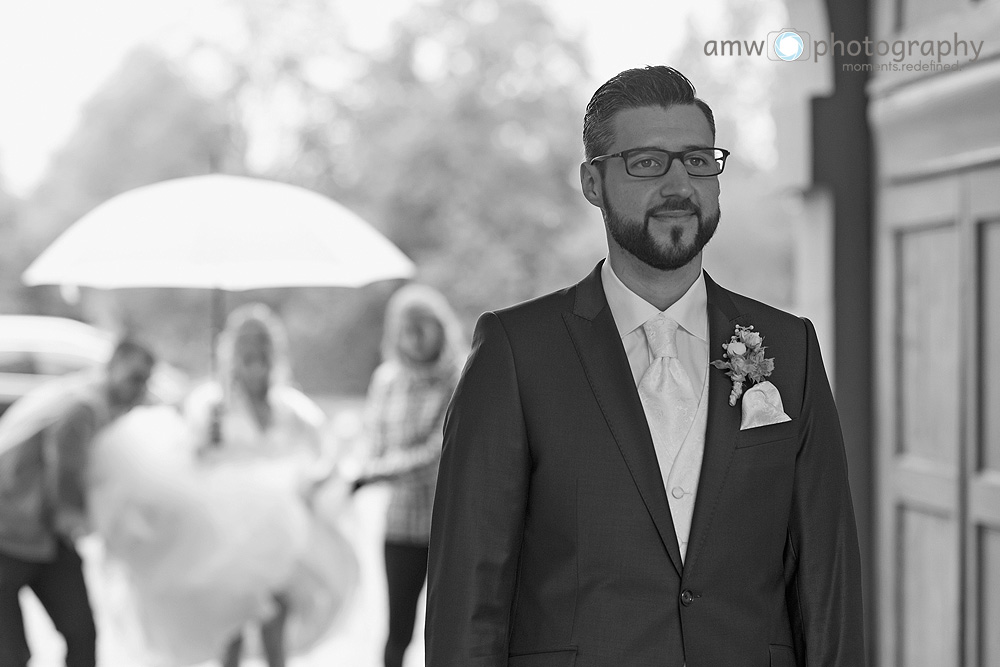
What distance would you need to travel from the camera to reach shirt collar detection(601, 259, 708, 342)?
2043 mm

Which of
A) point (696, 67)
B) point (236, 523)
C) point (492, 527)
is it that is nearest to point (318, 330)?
point (696, 67)

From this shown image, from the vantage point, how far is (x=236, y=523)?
5.00 meters

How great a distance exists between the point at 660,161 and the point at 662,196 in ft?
0.21

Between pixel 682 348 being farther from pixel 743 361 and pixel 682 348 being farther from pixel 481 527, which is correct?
pixel 481 527

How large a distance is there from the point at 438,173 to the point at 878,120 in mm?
21487

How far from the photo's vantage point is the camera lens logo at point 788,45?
4285 mm

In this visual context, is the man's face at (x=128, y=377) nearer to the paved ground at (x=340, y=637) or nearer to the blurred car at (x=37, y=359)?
the paved ground at (x=340, y=637)

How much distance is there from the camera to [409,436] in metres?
5.03

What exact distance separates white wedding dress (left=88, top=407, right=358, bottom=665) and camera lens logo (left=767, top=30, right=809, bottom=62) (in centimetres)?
281

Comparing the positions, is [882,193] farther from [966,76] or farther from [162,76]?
[162,76]

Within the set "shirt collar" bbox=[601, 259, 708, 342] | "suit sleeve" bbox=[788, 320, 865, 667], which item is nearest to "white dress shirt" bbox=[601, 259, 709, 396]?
"shirt collar" bbox=[601, 259, 708, 342]

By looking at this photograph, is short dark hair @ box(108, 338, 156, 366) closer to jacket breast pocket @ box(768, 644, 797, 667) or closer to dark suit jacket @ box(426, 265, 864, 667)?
dark suit jacket @ box(426, 265, 864, 667)

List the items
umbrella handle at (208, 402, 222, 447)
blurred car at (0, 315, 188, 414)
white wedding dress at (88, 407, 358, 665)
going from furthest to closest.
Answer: blurred car at (0, 315, 188, 414), umbrella handle at (208, 402, 222, 447), white wedding dress at (88, 407, 358, 665)

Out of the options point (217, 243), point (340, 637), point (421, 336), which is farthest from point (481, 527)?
point (340, 637)
